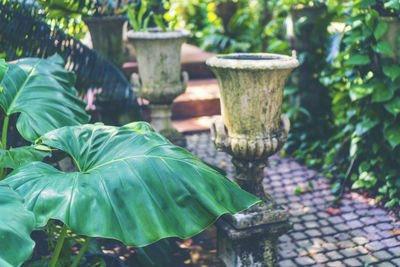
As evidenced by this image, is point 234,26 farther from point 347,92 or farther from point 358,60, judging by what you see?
point 358,60

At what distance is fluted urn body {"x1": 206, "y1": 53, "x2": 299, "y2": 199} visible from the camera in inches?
97.0

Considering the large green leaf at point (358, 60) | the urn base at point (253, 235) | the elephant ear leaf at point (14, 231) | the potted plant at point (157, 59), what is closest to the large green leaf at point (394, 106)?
the large green leaf at point (358, 60)

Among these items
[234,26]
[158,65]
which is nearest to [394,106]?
[158,65]

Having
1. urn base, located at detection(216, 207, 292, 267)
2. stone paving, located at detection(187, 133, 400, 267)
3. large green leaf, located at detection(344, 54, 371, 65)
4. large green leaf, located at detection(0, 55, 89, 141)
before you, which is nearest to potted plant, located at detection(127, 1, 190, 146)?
stone paving, located at detection(187, 133, 400, 267)

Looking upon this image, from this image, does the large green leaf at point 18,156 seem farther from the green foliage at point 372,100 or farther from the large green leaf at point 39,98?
the green foliage at point 372,100

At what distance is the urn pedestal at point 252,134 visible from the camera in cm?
248

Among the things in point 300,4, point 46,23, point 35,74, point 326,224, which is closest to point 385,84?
point 326,224

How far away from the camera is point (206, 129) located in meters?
5.43

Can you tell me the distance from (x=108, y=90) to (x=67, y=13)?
2.35 ft

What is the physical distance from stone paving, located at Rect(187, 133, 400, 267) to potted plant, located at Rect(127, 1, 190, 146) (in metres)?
0.96

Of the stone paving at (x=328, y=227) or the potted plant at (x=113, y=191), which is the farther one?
the stone paving at (x=328, y=227)

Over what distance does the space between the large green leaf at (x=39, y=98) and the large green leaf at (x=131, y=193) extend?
1.36 feet

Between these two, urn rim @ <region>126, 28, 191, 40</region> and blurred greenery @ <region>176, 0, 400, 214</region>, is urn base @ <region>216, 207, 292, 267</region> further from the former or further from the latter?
urn rim @ <region>126, 28, 191, 40</region>

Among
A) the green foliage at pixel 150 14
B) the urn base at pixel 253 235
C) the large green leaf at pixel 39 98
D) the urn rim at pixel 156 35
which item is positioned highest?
the green foliage at pixel 150 14
